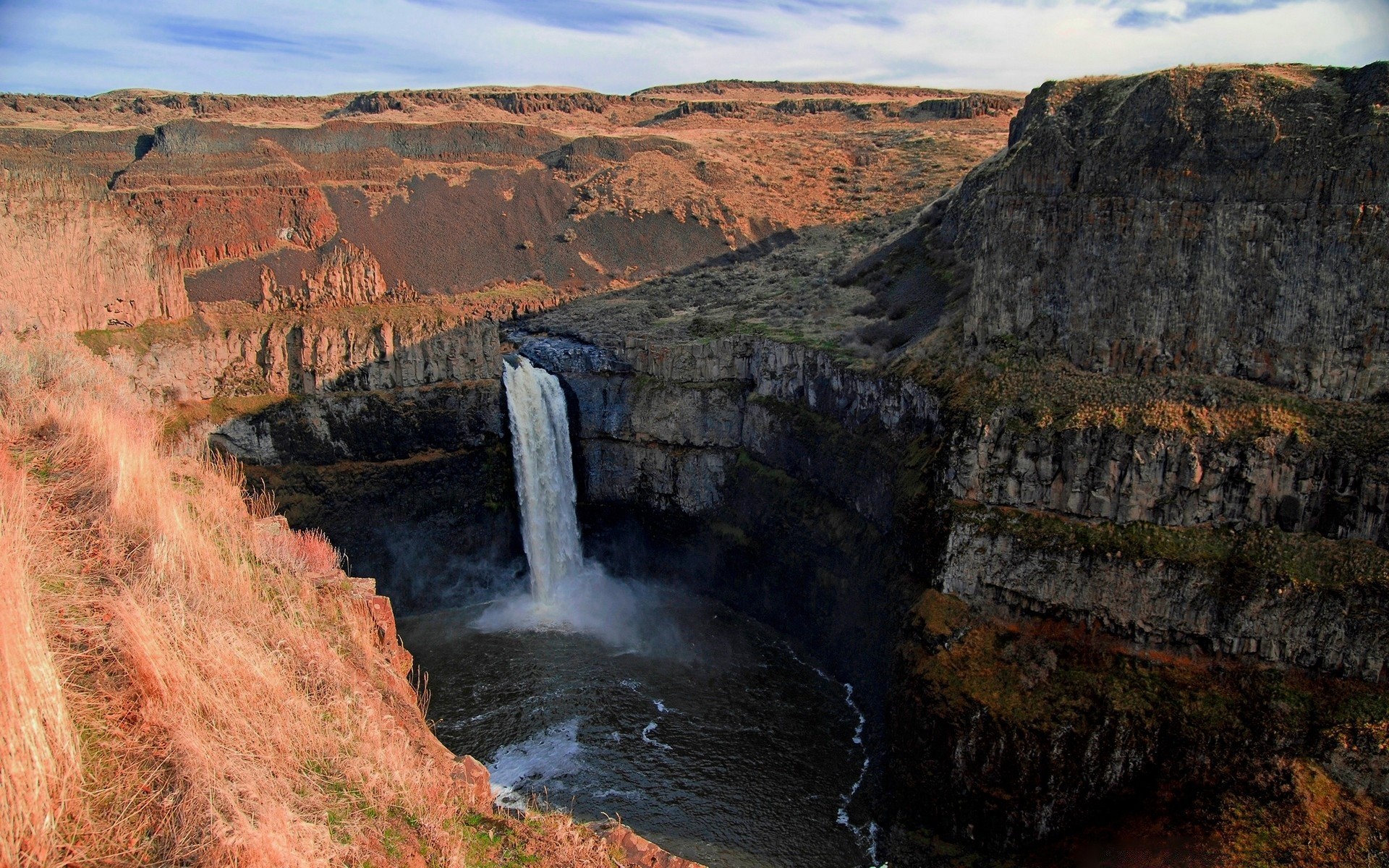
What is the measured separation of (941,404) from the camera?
32.4 metres

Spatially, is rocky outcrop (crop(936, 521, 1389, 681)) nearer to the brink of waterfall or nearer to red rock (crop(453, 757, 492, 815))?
red rock (crop(453, 757, 492, 815))

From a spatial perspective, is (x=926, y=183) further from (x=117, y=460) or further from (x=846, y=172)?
(x=117, y=460)

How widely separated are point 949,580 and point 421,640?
2115cm

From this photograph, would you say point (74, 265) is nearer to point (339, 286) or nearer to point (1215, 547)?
point (339, 286)

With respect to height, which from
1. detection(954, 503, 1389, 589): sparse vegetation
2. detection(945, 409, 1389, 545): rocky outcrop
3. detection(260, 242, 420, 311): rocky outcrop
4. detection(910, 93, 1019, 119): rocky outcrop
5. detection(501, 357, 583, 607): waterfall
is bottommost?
detection(501, 357, 583, 607): waterfall

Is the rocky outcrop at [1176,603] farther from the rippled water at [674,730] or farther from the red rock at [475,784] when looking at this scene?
the red rock at [475,784]

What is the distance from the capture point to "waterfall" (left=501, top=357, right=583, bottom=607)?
44250mm

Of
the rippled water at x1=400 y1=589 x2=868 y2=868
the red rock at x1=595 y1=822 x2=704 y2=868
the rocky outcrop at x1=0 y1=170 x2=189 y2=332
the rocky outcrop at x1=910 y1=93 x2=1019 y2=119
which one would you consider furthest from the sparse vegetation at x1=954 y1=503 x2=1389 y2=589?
the rocky outcrop at x1=910 y1=93 x2=1019 y2=119

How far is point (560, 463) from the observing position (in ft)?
149

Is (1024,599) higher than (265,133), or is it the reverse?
(265,133)

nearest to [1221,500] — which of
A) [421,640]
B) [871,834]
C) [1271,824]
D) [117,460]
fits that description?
[1271,824]

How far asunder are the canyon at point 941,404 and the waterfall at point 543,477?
88 cm

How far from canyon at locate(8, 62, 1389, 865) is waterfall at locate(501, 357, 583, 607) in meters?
0.88

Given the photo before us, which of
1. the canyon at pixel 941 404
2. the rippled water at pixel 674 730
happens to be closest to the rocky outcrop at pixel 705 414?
the canyon at pixel 941 404
